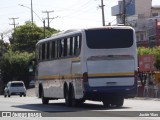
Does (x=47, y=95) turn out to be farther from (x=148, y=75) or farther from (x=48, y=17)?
(x=48, y=17)

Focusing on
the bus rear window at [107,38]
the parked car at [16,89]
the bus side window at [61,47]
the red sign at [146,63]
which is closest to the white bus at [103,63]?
the bus rear window at [107,38]

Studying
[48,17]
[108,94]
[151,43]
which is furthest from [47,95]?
[48,17]

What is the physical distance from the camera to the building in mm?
87700

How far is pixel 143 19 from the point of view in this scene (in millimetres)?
105500

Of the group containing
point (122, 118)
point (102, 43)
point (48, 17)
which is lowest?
point (122, 118)

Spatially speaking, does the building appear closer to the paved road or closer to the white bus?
the paved road

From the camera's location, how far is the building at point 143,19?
288 ft

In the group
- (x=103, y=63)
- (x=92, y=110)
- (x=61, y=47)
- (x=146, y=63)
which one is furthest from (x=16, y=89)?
(x=92, y=110)

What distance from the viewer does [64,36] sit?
2986 cm

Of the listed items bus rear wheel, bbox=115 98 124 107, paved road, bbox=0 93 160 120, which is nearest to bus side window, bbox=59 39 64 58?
paved road, bbox=0 93 160 120

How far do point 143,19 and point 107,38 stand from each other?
259ft

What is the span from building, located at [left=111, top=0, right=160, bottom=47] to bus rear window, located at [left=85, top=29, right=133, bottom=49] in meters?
52.4

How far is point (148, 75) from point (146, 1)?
6780 cm

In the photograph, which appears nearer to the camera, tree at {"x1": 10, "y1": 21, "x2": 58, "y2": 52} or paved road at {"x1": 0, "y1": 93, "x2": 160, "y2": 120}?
paved road at {"x1": 0, "y1": 93, "x2": 160, "y2": 120}
